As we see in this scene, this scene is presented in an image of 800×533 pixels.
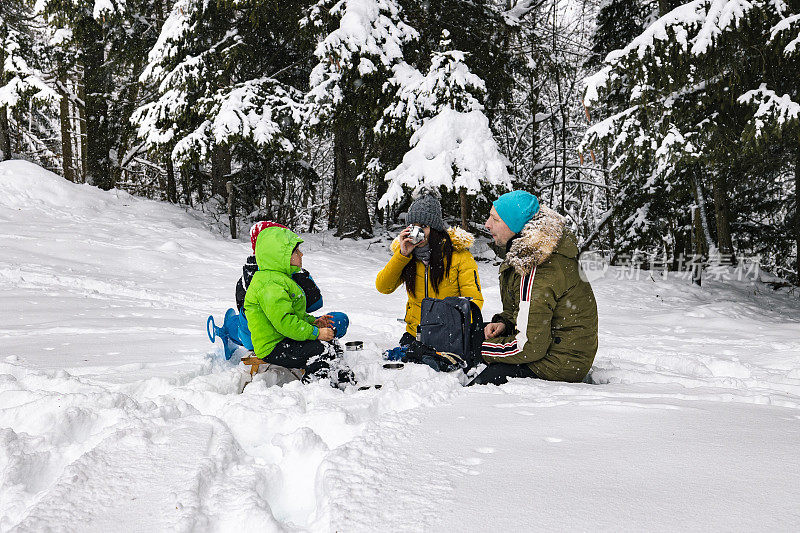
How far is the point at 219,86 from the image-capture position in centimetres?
1244

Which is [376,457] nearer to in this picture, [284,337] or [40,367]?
[284,337]

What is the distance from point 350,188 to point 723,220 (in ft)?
27.2

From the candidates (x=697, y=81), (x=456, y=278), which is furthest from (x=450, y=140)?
(x=456, y=278)

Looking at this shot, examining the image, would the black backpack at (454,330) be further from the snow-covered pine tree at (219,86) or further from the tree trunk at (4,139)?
the tree trunk at (4,139)

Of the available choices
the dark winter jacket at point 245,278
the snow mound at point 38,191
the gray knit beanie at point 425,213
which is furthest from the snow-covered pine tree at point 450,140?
the snow mound at point 38,191

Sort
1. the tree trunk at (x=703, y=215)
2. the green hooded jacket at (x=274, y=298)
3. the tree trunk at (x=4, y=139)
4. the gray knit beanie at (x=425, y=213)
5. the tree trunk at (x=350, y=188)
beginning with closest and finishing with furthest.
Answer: the green hooded jacket at (x=274, y=298) → the gray knit beanie at (x=425, y=213) → the tree trunk at (x=703, y=215) → the tree trunk at (x=350, y=188) → the tree trunk at (x=4, y=139)

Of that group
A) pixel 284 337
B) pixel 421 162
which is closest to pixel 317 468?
pixel 284 337

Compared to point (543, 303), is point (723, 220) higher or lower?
higher

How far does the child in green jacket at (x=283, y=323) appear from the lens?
3.73 meters

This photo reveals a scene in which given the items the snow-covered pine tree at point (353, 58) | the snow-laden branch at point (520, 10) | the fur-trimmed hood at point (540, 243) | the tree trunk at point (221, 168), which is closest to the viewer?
the fur-trimmed hood at point (540, 243)

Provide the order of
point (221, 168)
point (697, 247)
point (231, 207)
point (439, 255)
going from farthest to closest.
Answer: point (221, 168), point (231, 207), point (697, 247), point (439, 255)

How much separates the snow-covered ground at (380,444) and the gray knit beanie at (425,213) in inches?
47.4

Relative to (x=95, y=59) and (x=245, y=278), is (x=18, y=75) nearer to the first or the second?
(x=95, y=59)

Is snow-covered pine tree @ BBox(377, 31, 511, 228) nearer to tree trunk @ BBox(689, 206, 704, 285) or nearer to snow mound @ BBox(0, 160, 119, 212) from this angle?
tree trunk @ BBox(689, 206, 704, 285)
